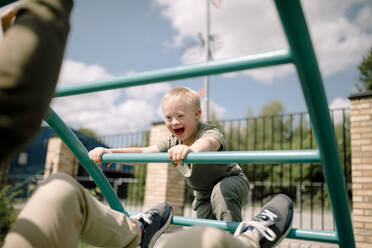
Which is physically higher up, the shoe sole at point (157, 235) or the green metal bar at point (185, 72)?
the green metal bar at point (185, 72)

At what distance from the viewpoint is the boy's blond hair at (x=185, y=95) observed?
1752 mm

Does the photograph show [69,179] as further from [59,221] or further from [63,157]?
[63,157]

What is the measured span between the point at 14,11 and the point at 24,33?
0.12m

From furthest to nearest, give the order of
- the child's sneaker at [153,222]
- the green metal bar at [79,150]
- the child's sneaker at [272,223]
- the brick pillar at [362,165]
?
the brick pillar at [362,165] → the green metal bar at [79,150] → the child's sneaker at [153,222] → the child's sneaker at [272,223]

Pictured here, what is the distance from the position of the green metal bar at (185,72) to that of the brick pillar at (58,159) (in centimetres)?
576

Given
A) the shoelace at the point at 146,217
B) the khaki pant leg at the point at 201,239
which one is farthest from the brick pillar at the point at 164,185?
the khaki pant leg at the point at 201,239

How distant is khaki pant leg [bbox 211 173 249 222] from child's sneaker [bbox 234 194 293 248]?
1.42 ft

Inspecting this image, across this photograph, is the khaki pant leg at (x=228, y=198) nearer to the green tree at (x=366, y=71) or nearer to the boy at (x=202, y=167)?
the boy at (x=202, y=167)

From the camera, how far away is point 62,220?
705 millimetres

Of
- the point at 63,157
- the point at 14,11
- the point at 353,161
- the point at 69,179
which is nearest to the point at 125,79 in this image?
the point at 69,179

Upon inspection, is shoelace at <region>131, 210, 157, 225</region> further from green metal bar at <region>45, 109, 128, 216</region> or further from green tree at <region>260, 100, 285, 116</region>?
green tree at <region>260, 100, 285, 116</region>

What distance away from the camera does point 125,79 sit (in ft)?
3.59

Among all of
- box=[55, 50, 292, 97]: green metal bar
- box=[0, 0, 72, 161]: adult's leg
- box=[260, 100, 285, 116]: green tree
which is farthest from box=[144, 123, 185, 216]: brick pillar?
box=[260, 100, 285, 116]: green tree

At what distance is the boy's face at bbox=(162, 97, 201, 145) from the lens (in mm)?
1717
